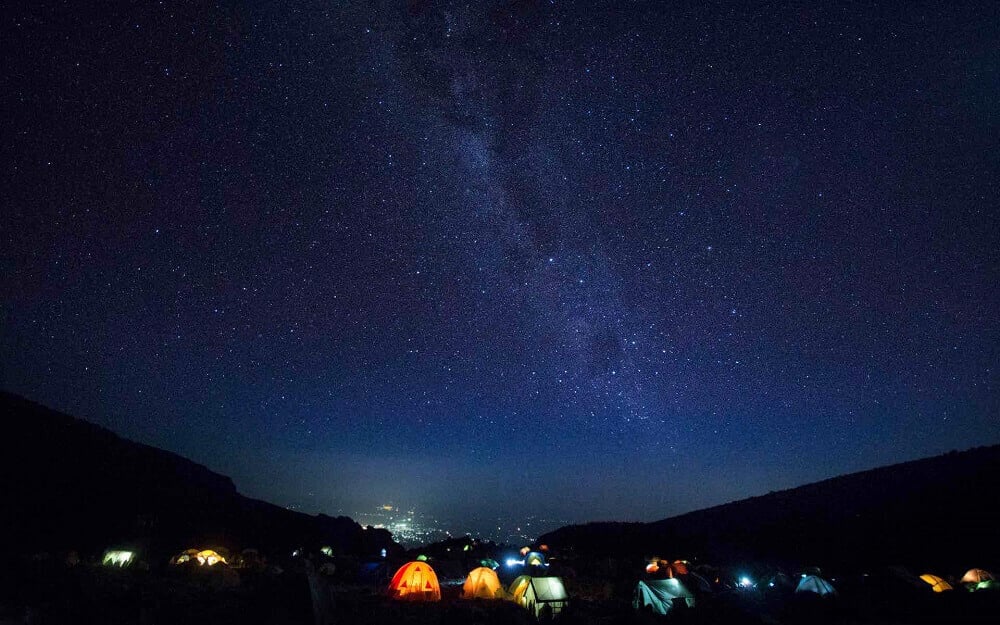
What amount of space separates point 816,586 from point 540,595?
11147 millimetres

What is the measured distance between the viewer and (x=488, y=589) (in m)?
20.8

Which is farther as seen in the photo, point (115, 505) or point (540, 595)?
point (115, 505)

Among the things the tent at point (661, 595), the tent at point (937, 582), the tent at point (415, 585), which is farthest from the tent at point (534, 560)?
the tent at point (937, 582)

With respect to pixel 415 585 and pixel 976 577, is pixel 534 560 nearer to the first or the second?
pixel 415 585

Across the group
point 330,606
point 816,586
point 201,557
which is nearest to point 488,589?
point 330,606

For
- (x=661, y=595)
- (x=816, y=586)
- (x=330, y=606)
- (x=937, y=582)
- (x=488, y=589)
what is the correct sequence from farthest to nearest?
(x=937, y=582) → (x=488, y=589) → (x=816, y=586) → (x=661, y=595) → (x=330, y=606)

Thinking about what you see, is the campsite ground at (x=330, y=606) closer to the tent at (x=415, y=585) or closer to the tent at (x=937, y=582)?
the tent at (x=415, y=585)

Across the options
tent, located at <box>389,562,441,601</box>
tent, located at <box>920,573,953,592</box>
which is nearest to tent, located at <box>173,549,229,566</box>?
tent, located at <box>389,562,441,601</box>

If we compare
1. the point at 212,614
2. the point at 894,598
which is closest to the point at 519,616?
the point at 212,614

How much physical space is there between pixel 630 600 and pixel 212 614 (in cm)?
1551

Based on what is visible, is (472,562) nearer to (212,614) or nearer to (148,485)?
(212,614)

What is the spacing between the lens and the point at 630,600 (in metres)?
20.2

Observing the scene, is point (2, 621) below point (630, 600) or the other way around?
the other way around

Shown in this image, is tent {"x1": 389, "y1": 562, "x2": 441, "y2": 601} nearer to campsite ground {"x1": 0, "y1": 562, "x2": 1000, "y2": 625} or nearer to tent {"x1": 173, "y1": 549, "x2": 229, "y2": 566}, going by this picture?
campsite ground {"x1": 0, "y1": 562, "x2": 1000, "y2": 625}
